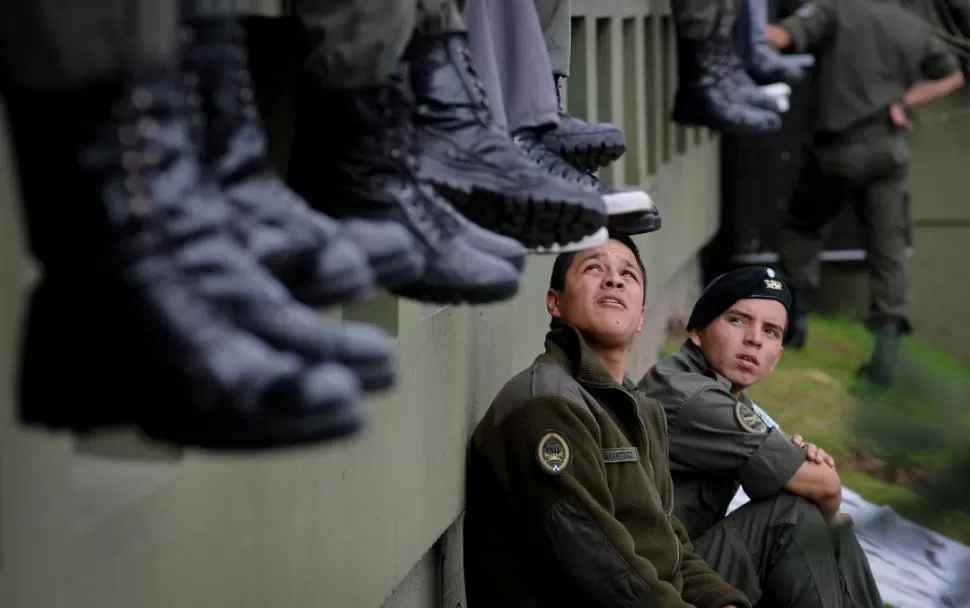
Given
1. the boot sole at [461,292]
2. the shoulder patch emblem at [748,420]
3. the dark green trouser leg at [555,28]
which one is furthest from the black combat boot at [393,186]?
the shoulder patch emblem at [748,420]

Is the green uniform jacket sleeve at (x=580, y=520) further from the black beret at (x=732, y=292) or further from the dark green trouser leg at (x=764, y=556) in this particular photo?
the black beret at (x=732, y=292)

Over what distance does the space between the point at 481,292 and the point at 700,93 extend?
7.05 m

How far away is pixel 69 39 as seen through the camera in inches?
65.0

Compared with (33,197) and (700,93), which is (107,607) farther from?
(700,93)

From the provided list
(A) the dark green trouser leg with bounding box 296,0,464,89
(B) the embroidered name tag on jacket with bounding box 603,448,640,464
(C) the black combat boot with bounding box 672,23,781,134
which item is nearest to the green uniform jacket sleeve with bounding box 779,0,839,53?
(C) the black combat boot with bounding box 672,23,781,134

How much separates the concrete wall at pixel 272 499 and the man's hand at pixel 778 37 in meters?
5.57

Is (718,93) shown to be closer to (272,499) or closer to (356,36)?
(272,499)

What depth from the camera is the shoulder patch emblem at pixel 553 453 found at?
14.7 ft

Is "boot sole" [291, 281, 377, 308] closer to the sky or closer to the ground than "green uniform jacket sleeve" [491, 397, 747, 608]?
closer to the sky

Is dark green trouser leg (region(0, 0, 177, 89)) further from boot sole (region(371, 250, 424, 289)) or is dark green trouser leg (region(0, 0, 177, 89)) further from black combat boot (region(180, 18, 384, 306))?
boot sole (region(371, 250, 424, 289))

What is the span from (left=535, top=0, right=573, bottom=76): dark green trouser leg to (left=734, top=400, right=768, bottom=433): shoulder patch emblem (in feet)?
5.49

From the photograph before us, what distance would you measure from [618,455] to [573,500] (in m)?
0.25

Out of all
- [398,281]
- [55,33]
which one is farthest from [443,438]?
[55,33]

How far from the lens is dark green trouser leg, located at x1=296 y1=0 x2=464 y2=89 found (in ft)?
8.09
